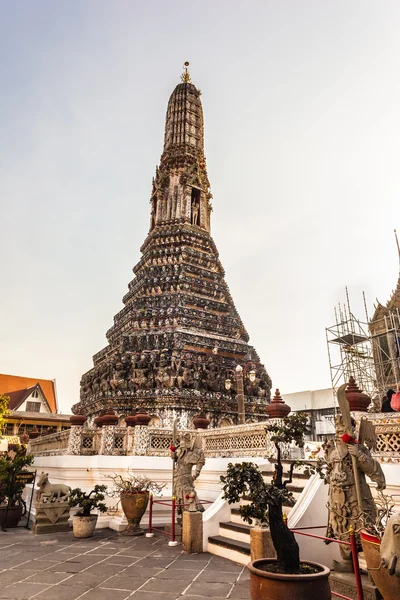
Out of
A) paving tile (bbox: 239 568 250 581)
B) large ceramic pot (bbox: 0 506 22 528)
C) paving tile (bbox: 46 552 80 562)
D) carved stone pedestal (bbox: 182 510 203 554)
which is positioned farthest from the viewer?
large ceramic pot (bbox: 0 506 22 528)

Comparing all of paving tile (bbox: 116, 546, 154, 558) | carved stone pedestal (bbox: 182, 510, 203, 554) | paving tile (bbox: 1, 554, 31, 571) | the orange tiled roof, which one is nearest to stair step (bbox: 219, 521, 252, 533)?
carved stone pedestal (bbox: 182, 510, 203, 554)

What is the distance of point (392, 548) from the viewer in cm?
293

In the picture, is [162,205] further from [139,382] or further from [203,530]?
[203,530]

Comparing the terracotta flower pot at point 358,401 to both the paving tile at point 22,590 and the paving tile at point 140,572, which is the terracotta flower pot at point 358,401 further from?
the paving tile at point 22,590

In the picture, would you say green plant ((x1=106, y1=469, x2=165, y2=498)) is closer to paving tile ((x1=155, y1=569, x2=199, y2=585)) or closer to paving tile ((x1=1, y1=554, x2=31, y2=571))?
paving tile ((x1=1, y1=554, x2=31, y2=571))

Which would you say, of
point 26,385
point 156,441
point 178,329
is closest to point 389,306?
point 178,329

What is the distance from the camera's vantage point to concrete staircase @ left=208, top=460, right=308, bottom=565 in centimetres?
578

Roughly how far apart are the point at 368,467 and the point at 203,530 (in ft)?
10.6

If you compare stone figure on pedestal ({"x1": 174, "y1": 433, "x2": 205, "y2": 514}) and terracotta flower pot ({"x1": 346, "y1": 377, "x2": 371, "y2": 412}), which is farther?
stone figure on pedestal ({"x1": 174, "y1": 433, "x2": 205, "y2": 514})

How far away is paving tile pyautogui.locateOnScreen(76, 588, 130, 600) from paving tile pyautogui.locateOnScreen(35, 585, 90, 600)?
11 centimetres

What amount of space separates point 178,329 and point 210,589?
498 inches

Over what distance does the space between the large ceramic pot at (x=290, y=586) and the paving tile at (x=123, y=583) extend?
199cm

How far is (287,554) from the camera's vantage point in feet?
12.0

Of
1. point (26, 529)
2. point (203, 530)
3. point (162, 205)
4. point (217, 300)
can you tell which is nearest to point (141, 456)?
point (26, 529)
